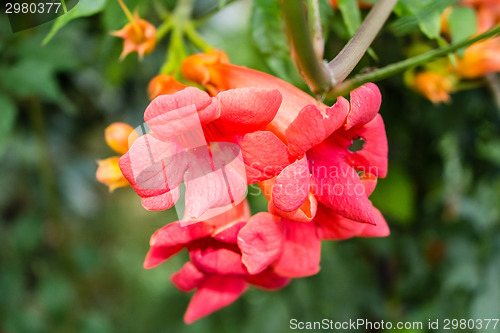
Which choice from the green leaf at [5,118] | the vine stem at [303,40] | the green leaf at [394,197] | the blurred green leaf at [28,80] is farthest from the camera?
the green leaf at [394,197]

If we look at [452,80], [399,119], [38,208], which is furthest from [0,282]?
[452,80]

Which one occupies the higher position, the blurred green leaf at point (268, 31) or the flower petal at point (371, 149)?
the blurred green leaf at point (268, 31)

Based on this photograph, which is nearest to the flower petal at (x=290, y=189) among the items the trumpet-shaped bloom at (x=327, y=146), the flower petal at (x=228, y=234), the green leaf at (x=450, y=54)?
the trumpet-shaped bloom at (x=327, y=146)

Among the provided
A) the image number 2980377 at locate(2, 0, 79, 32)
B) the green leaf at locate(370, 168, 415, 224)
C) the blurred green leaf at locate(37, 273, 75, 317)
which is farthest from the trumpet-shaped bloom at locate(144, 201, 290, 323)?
the blurred green leaf at locate(37, 273, 75, 317)

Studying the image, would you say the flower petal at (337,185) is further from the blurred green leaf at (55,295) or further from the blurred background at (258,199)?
the blurred green leaf at (55,295)

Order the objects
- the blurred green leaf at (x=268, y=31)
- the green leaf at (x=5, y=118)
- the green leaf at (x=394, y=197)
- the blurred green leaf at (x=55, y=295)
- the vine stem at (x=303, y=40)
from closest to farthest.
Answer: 1. the vine stem at (x=303, y=40)
2. the blurred green leaf at (x=268, y=31)
3. the green leaf at (x=5, y=118)
4. the green leaf at (x=394, y=197)
5. the blurred green leaf at (x=55, y=295)

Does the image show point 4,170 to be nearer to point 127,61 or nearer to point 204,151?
point 127,61

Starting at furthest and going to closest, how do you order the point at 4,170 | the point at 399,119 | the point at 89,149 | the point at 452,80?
the point at 89,149
the point at 4,170
the point at 399,119
the point at 452,80
